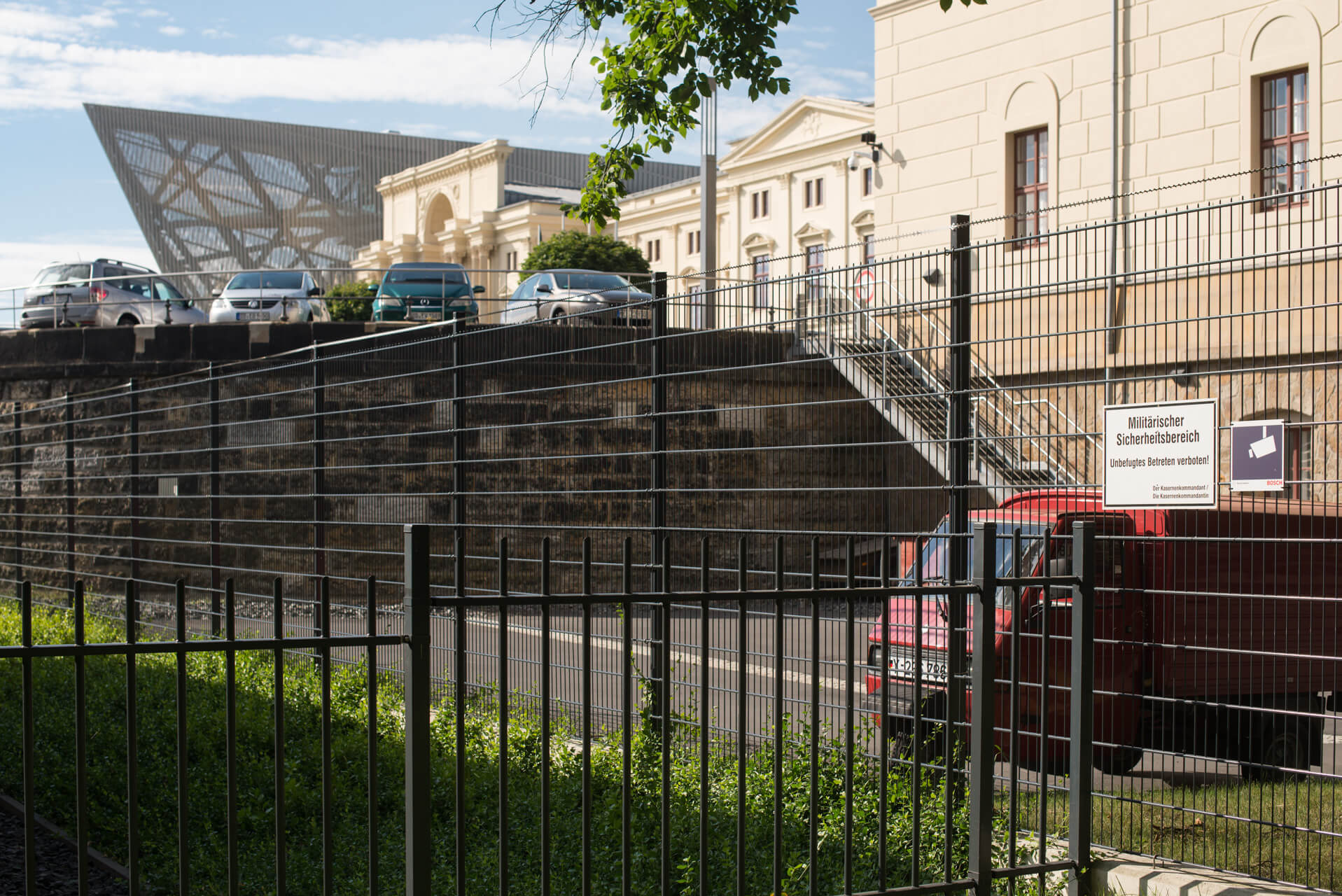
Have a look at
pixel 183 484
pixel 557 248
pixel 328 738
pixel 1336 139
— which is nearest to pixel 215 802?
pixel 328 738

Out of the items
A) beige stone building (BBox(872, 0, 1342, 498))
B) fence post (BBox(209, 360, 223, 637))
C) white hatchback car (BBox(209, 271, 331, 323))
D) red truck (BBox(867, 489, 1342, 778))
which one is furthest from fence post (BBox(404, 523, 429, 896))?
white hatchback car (BBox(209, 271, 331, 323))

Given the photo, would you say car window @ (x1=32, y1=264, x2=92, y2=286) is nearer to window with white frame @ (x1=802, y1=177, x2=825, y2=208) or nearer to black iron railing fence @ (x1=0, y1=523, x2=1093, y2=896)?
black iron railing fence @ (x1=0, y1=523, x2=1093, y2=896)

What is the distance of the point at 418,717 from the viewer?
3.48 m

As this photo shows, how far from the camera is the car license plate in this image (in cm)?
606

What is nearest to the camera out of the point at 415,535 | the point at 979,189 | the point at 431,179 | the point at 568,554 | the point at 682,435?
the point at 415,535

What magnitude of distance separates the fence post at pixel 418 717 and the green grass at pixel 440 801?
5.97 ft

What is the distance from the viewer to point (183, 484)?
58.0 ft

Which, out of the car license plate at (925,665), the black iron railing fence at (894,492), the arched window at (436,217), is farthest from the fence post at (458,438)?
the arched window at (436,217)

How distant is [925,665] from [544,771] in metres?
3.24

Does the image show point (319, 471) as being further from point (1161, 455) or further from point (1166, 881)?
point (1166, 881)

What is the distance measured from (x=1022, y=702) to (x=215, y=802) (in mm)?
4453

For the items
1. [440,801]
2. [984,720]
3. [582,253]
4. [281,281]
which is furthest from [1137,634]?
[582,253]

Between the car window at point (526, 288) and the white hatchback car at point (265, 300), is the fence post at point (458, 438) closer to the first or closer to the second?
the white hatchback car at point (265, 300)

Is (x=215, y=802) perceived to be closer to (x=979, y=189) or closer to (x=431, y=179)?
(x=979, y=189)
